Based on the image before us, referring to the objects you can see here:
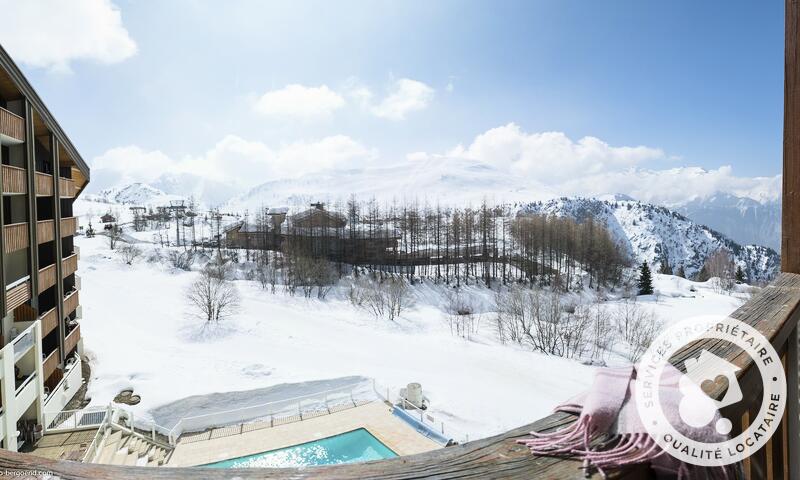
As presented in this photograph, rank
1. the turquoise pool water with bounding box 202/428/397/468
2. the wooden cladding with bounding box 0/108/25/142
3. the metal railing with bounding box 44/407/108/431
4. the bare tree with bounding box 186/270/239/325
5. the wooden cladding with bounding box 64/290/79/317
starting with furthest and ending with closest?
the bare tree with bounding box 186/270/239/325
the wooden cladding with bounding box 64/290/79/317
the turquoise pool water with bounding box 202/428/397/468
the metal railing with bounding box 44/407/108/431
the wooden cladding with bounding box 0/108/25/142

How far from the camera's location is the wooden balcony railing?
9.93m

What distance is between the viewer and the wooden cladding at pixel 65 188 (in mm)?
11711

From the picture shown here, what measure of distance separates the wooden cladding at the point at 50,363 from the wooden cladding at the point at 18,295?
6.49 ft

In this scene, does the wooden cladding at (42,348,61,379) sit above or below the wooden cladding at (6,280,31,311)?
below

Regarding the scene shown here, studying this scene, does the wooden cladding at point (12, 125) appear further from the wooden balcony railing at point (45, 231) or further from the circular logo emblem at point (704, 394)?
the circular logo emblem at point (704, 394)

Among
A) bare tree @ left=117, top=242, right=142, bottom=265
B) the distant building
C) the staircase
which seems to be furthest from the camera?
the distant building

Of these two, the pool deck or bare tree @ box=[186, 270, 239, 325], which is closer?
the pool deck

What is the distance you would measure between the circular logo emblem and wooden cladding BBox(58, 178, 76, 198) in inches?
589

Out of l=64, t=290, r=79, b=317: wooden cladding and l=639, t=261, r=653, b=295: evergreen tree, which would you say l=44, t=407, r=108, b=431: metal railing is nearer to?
l=64, t=290, r=79, b=317: wooden cladding

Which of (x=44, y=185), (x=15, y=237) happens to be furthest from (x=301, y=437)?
(x=44, y=185)

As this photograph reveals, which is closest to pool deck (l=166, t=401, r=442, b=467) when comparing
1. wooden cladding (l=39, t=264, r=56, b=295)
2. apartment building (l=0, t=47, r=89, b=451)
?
apartment building (l=0, t=47, r=89, b=451)

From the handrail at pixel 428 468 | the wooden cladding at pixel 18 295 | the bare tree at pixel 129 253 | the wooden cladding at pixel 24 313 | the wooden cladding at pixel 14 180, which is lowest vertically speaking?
the bare tree at pixel 129 253

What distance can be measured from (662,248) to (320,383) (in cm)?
10414

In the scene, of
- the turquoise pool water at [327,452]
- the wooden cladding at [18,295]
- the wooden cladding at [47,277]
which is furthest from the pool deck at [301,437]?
the wooden cladding at [47,277]
